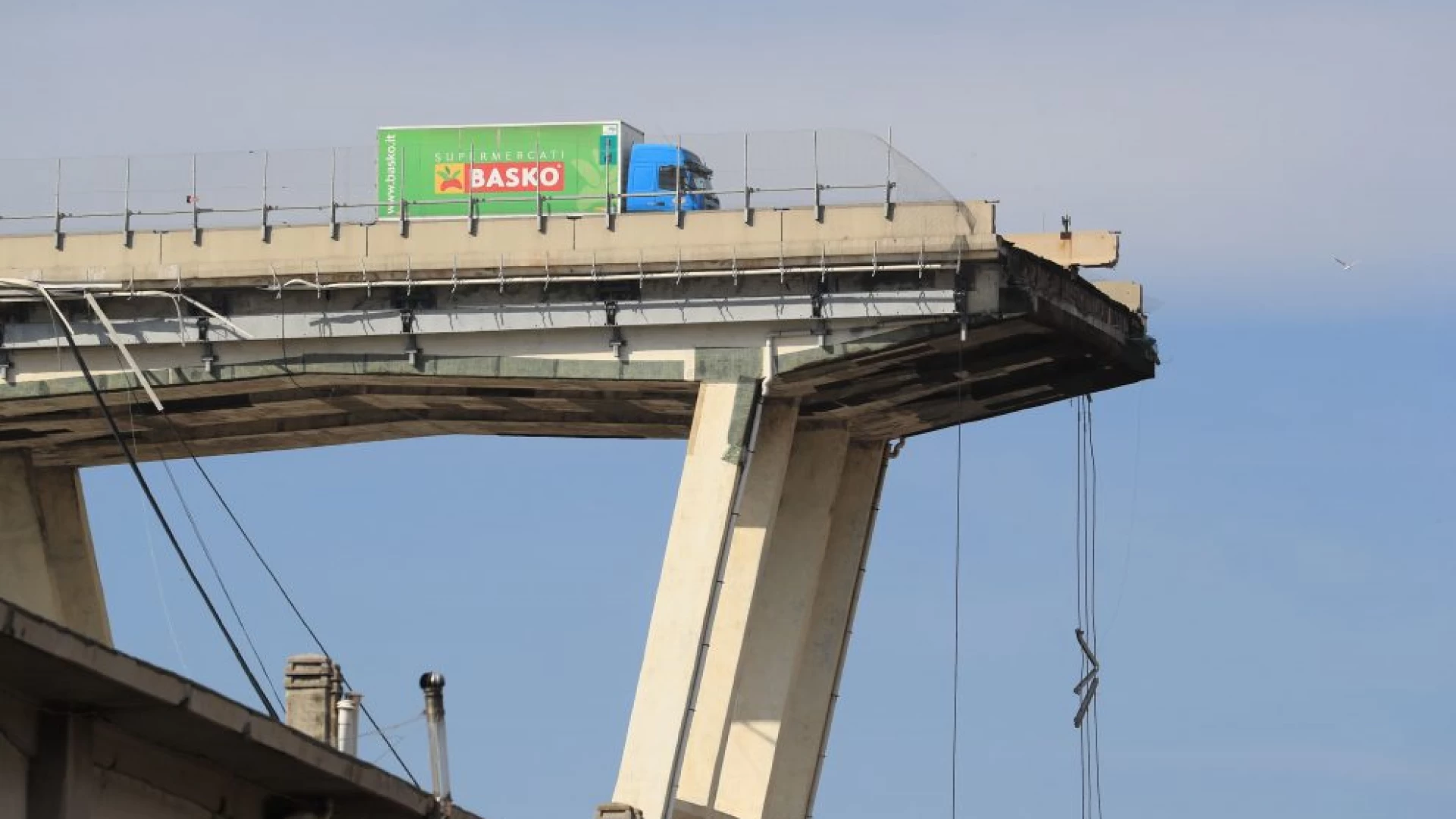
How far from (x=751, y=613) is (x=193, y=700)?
4963cm

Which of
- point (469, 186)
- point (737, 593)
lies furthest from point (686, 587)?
point (469, 186)

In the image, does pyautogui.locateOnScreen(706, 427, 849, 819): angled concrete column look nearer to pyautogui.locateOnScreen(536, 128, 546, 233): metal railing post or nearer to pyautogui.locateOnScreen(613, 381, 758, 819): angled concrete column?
pyautogui.locateOnScreen(613, 381, 758, 819): angled concrete column

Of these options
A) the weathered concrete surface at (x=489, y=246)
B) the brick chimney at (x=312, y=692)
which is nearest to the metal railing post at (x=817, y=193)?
the weathered concrete surface at (x=489, y=246)

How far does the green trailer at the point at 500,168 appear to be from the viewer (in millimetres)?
73562

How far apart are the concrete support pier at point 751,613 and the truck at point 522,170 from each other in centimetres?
582

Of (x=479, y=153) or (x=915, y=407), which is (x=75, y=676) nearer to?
(x=479, y=153)

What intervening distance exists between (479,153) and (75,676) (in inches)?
1972

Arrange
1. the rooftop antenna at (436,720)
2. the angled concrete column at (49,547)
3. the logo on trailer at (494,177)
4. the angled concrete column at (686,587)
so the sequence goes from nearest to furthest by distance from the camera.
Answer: the rooftop antenna at (436,720) → the angled concrete column at (686,587) → the logo on trailer at (494,177) → the angled concrete column at (49,547)

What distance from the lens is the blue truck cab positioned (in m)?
72.5

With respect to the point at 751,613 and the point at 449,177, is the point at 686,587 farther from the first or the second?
the point at 449,177

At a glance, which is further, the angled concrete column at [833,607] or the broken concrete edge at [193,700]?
the angled concrete column at [833,607]

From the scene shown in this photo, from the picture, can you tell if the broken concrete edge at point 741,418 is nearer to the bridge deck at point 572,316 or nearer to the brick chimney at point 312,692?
the bridge deck at point 572,316

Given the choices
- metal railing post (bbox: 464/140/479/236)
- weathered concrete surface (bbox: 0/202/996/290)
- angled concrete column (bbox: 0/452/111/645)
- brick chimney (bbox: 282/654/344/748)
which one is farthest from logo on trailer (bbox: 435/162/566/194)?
brick chimney (bbox: 282/654/344/748)

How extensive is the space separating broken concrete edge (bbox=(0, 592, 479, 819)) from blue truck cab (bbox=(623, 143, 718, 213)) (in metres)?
41.3
